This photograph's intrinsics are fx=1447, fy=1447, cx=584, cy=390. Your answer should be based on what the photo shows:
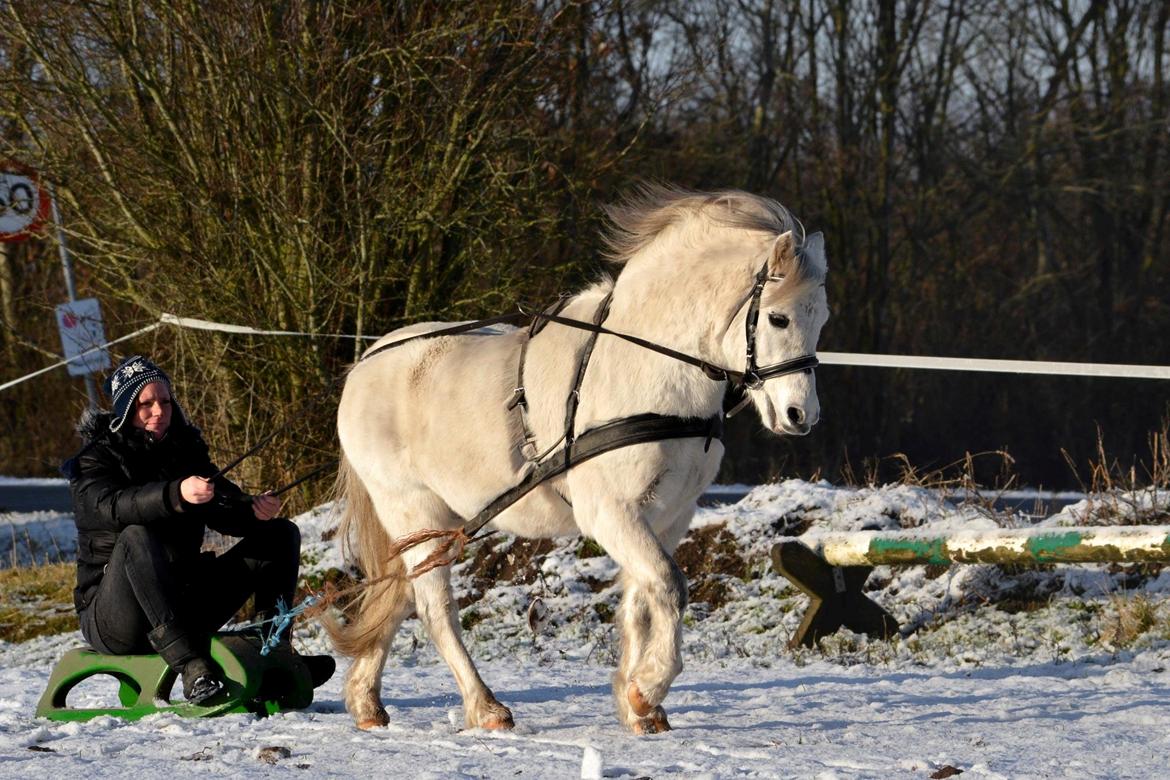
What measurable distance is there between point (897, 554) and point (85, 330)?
7.20 m

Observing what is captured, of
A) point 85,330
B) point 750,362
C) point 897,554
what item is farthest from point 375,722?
point 85,330

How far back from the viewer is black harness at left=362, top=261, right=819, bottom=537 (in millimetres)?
4734

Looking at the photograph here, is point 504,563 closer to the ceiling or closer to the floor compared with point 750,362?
closer to the floor

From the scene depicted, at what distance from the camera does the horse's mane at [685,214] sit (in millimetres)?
5055

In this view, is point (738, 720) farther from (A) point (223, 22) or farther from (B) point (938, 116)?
(B) point (938, 116)

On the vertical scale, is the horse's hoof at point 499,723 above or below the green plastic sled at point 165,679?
below

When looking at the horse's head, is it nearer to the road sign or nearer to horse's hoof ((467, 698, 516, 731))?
horse's hoof ((467, 698, 516, 731))

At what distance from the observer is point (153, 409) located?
5.51m

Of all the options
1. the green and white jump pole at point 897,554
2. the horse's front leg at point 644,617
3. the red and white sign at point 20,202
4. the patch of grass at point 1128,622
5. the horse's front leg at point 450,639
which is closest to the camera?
the horse's front leg at point 644,617

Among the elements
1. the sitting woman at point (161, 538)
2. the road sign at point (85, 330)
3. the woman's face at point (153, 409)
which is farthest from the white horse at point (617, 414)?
the road sign at point (85, 330)

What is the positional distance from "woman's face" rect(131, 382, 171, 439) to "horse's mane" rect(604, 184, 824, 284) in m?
1.79

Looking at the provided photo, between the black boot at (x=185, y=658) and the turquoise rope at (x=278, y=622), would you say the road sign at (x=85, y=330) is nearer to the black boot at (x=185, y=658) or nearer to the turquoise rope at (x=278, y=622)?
the turquoise rope at (x=278, y=622)

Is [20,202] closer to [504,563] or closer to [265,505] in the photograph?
[504,563]

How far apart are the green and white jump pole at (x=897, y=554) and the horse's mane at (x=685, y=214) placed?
2293 mm
